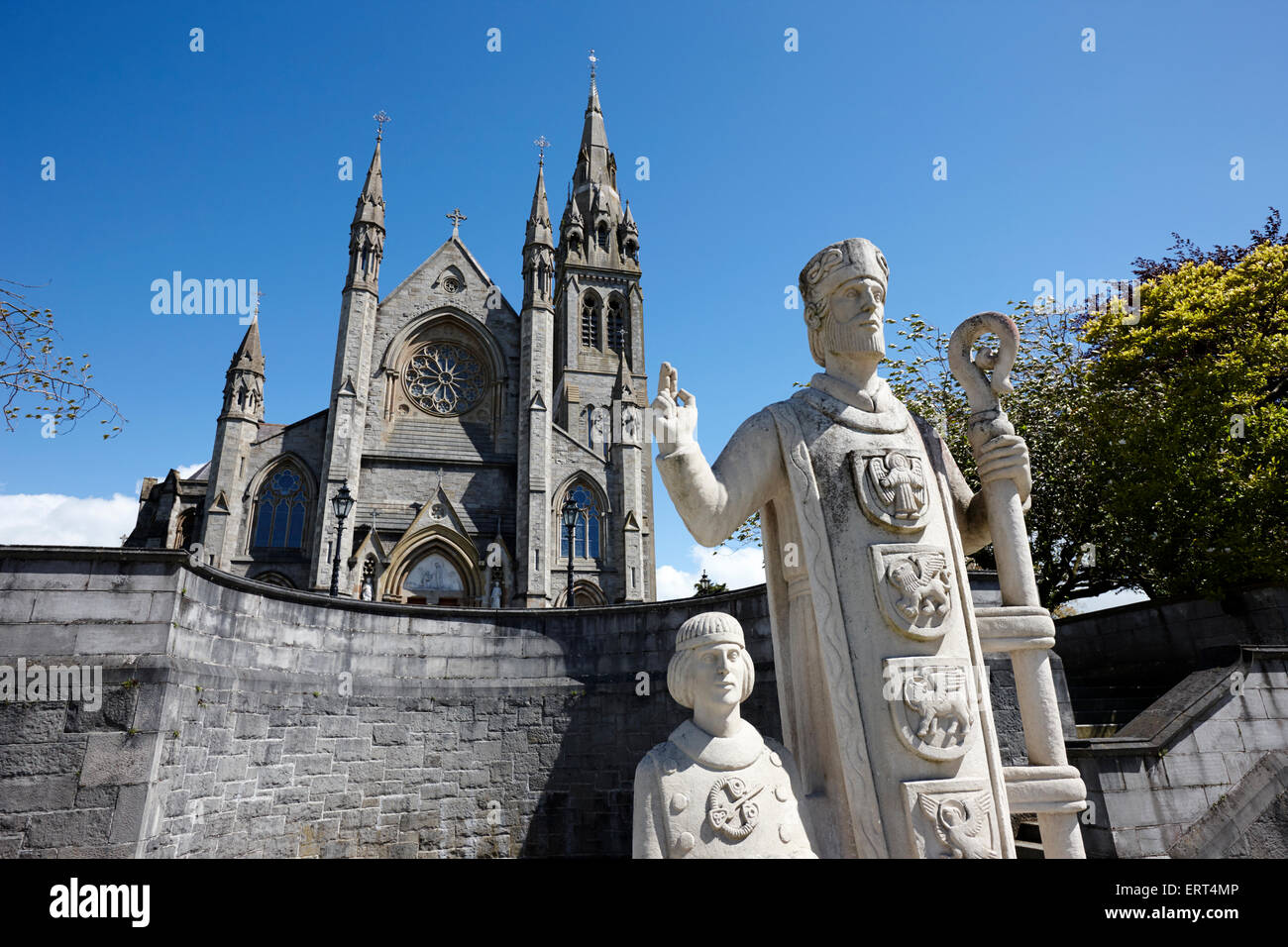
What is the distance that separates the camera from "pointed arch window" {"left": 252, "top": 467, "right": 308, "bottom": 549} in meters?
26.5

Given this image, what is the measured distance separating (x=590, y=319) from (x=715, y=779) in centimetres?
3761

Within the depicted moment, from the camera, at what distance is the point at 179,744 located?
656 centimetres

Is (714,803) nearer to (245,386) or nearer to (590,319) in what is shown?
(245,386)

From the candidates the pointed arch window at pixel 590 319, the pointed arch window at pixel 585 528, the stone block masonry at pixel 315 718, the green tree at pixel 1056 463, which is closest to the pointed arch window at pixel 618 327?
the pointed arch window at pixel 590 319

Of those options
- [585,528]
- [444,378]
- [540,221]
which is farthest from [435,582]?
[540,221]

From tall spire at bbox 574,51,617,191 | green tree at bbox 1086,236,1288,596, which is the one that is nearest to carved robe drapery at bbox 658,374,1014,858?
green tree at bbox 1086,236,1288,596

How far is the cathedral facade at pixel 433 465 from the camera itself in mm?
26031

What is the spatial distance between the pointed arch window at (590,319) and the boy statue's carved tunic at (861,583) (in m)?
35.4

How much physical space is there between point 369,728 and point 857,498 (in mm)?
8509

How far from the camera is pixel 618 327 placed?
38.4 metres

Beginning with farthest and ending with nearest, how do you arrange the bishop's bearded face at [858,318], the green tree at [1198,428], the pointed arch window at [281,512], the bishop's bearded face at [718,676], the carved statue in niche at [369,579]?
the pointed arch window at [281,512] < the carved statue in niche at [369,579] < the green tree at [1198,428] < the bishop's bearded face at [858,318] < the bishop's bearded face at [718,676]

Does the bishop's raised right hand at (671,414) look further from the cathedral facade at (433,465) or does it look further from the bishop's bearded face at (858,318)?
the cathedral facade at (433,465)

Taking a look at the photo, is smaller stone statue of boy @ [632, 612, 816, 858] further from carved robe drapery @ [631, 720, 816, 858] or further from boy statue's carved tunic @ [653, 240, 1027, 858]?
boy statue's carved tunic @ [653, 240, 1027, 858]

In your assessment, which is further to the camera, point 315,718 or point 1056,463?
point 1056,463
